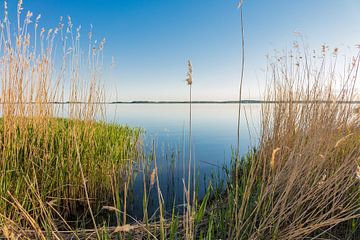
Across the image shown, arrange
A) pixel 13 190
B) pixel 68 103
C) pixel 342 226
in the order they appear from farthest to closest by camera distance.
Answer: pixel 68 103 → pixel 13 190 → pixel 342 226

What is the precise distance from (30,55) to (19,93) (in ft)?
1.46

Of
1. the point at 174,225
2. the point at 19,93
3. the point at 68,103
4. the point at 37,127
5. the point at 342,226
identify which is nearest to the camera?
the point at 174,225

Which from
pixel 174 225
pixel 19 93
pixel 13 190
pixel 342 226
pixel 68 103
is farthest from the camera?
pixel 68 103

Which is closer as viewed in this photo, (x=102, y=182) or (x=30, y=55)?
(x=30, y=55)

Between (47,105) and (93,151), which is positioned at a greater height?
(47,105)

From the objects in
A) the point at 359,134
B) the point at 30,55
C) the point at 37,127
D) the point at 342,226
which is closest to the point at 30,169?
the point at 37,127

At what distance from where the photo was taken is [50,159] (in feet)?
9.13

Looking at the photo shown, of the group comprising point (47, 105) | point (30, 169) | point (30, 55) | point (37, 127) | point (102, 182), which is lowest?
point (102, 182)

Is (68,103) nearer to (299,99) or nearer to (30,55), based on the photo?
(30,55)

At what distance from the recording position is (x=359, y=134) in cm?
299

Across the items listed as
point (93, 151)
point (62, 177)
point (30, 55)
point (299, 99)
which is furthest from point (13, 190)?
point (299, 99)

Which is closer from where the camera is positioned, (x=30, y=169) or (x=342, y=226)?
(x=342, y=226)

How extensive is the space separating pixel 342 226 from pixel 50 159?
9.57ft

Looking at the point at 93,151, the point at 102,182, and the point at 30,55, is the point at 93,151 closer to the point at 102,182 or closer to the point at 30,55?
the point at 102,182
